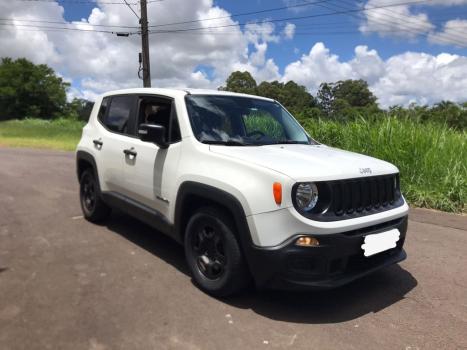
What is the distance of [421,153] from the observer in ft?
27.3

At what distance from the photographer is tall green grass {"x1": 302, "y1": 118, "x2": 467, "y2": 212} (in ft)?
25.1

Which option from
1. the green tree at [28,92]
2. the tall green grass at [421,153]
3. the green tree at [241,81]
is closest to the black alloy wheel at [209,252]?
the tall green grass at [421,153]

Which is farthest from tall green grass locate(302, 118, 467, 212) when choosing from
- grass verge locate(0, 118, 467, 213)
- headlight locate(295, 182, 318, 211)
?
headlight locate(295, 182, 318, 211)

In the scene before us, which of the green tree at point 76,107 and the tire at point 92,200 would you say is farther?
the green tree at point 76,107

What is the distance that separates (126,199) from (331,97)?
6469 cm

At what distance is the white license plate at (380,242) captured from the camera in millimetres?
3531

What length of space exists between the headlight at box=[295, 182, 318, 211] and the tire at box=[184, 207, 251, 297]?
625 mm

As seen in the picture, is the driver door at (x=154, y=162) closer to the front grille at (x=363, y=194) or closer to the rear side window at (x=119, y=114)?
the rear side window at (x=119, y=114)

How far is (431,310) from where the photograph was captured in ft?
12.3

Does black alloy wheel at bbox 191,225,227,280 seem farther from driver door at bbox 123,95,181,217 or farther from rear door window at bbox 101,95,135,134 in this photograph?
rear door window at bbox 101,95,135,134

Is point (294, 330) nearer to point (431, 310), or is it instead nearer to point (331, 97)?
point (431, 310)

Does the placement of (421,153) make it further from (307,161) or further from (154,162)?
(154,162)

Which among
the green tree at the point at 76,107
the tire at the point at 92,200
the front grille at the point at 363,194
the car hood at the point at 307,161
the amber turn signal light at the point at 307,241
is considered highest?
the car hood at the point at 307,161

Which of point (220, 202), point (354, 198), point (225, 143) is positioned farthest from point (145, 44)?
point (354, 198)
